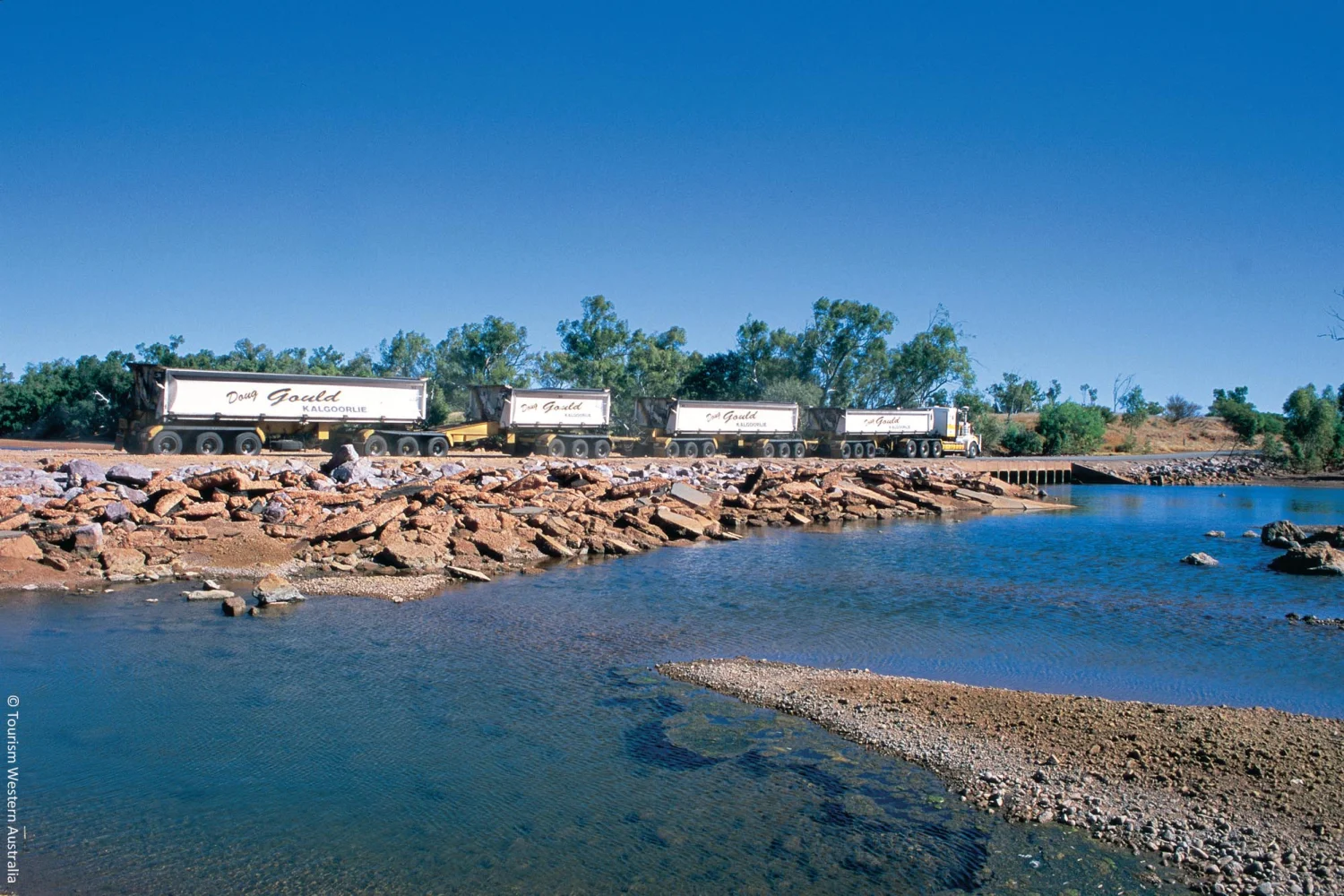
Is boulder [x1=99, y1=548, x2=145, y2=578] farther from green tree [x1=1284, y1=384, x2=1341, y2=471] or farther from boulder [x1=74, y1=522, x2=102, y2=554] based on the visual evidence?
green tree [x1=1284, y1=384, x2=1341, y2=471]

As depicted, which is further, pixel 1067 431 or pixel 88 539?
pixel 1067 431

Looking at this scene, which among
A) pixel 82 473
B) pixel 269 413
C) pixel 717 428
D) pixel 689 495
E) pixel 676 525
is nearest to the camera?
pixel 82 473

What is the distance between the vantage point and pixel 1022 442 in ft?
222

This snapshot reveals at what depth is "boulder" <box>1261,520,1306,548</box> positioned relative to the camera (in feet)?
Answer: 72.2

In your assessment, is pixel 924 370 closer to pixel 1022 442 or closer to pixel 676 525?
pixel 1022 442

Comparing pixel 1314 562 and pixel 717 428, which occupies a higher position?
pixel 717 428

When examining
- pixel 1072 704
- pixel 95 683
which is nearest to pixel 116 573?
pixel 95 683

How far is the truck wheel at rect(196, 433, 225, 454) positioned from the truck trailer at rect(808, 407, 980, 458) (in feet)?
104

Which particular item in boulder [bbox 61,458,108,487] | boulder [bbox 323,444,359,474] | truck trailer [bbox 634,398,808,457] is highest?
truck trailer [bbox 634,398,808,457]

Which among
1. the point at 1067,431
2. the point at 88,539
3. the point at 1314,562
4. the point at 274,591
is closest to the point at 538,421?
the point at 88,539

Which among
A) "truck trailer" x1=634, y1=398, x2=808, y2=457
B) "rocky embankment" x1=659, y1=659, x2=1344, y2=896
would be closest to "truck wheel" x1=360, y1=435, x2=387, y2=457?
"truck trailer" x1=634, y1=398, x2=808, y2=457

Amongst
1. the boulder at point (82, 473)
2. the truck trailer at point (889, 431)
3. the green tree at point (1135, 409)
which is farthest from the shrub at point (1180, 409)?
the boulder at point (82, 473)

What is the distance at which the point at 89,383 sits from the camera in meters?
55.0

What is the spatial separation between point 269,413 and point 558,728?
27.5m
